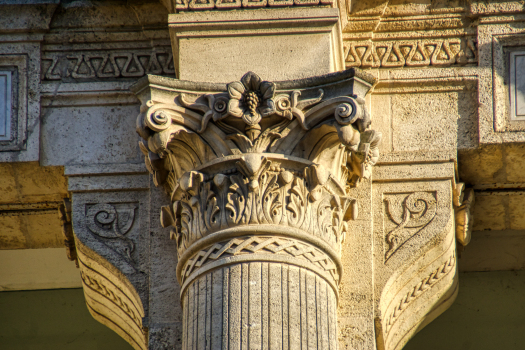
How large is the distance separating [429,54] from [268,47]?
1.26m

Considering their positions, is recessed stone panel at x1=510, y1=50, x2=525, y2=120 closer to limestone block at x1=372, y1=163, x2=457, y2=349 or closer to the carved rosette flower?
limestone block at x1=372, y1=163, x2=457, y2=349

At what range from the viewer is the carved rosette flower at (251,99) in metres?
6.53

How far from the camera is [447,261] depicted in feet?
23.7

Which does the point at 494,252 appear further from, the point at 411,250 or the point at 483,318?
the point at 411,250

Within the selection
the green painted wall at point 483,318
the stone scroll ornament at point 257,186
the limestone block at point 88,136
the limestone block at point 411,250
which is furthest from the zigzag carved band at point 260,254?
the green painted wall at point 483,318

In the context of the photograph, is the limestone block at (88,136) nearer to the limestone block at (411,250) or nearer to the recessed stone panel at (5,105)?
the recessed stone panel at (5,105)

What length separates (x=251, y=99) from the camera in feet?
21.5

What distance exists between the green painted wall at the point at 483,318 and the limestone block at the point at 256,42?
9.90 ft

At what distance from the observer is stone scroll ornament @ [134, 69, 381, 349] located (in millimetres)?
6277

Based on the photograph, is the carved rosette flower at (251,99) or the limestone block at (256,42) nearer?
the carved rosette flower at (251,99)

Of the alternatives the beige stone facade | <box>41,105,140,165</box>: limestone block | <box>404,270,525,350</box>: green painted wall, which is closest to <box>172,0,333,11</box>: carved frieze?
the beige stone facade

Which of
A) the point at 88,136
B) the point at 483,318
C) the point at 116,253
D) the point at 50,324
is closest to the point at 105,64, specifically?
the point at 88,136

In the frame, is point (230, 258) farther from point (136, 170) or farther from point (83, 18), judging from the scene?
point (83, 18)

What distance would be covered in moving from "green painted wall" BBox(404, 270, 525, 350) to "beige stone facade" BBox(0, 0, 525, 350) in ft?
3.66
